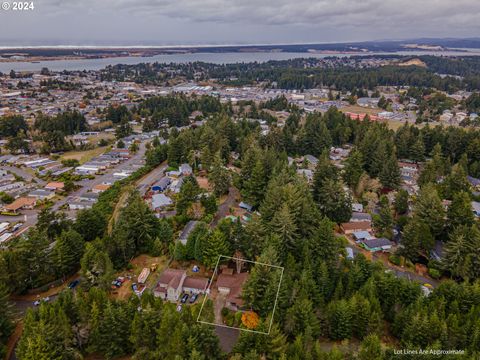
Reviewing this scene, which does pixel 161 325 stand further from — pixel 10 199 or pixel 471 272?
pixel 10 199

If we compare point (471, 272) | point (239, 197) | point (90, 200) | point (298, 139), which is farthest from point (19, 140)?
point (471, 272)

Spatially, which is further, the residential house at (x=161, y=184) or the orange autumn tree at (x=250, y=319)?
the residential house at (x=161, y=184)

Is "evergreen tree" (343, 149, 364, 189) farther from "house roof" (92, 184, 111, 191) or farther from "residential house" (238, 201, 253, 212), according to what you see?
"house roof" (92, 184, 111, 191)

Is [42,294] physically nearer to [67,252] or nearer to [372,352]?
[67,252]

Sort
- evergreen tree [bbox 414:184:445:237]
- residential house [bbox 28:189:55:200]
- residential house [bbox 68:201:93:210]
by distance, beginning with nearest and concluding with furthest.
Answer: evergreen tree [bbox 414:184:445:237]
residential house [bbox 68:201:93:210]
residential house [bbox 28:189:55:200]

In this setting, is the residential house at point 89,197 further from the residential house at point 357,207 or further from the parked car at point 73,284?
the residential house at point 357,207

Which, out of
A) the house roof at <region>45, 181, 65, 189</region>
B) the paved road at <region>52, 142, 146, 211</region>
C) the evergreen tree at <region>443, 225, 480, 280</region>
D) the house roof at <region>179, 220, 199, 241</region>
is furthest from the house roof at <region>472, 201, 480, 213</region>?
the house roof at <region>45, 181, 65, 189</region>

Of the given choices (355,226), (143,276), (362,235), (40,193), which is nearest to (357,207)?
(355,226)

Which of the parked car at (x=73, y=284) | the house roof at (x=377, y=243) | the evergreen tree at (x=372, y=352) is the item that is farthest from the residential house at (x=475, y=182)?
the parked car at (x=73, y=284)
